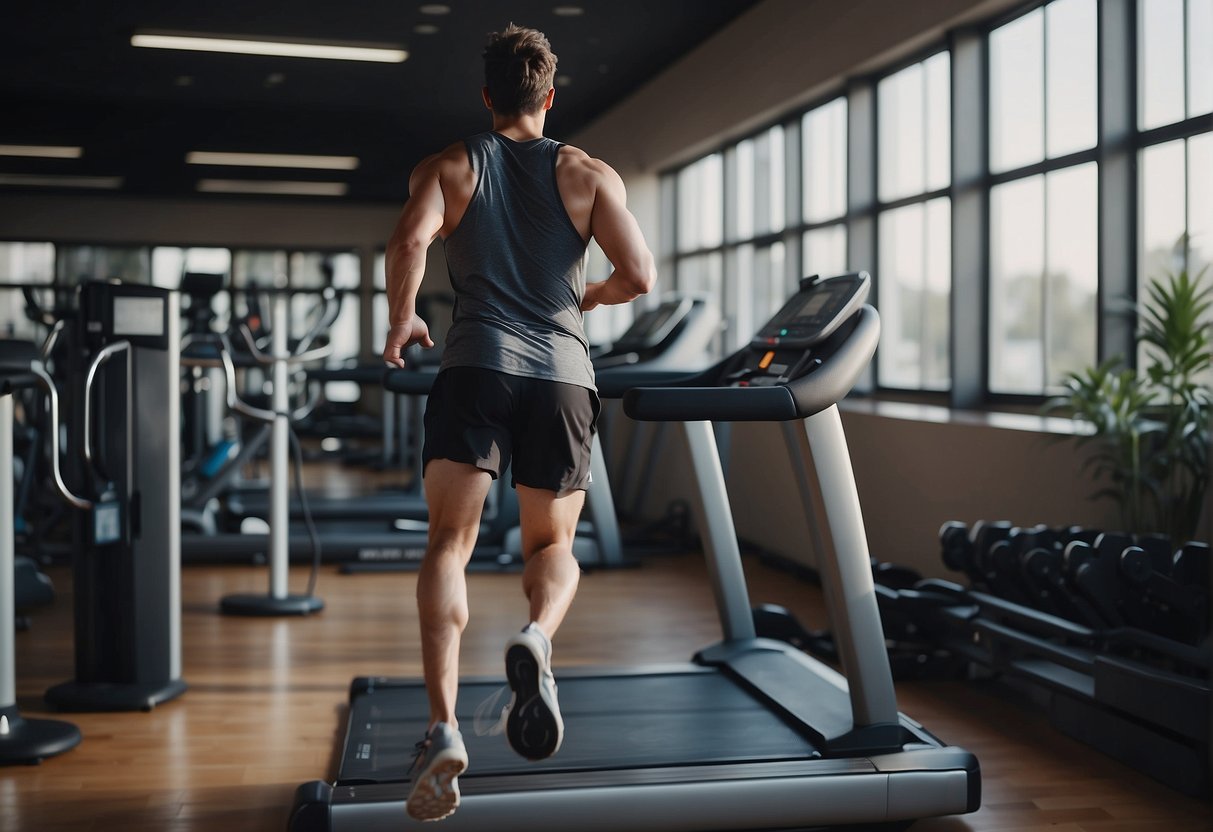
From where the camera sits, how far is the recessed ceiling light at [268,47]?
773cm

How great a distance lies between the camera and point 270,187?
14914 mm

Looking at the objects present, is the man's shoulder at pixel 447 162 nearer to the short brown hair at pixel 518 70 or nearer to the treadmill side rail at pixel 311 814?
the short brown hair at pixel 518 70

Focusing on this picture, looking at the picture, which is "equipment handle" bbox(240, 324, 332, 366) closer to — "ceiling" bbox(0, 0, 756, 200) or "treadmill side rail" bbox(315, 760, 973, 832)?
"treadmill side rail" bbox(315, 760, 973, 832)

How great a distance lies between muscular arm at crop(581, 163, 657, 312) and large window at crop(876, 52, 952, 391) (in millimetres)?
3317

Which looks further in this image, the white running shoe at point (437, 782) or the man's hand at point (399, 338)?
the man's hand at point (399, 338)

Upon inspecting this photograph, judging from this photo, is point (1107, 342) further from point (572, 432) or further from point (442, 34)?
point (442, 34)

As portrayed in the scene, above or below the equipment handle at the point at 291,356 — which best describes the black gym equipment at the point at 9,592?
below

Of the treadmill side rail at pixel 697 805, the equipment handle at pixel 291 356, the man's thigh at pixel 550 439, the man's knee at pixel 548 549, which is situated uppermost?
the equipment handle at pixel 291 356

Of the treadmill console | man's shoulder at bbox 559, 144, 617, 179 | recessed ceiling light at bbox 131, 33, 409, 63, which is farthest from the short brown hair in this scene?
recessed ceiling light at bbox 131, 33, 409, 63

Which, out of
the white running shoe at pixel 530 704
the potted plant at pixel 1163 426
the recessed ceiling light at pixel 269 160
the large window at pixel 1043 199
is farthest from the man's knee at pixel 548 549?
the recessed ceiling light at pixel 269 160

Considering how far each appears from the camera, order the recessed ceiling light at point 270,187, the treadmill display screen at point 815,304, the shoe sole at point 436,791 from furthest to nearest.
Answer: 1. the recessed ceiling light at point 270,187
2. the treadmill display screen at point 815,304
3. the shoe sole at point 436,791

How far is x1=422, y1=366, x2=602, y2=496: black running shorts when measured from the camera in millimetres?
2238

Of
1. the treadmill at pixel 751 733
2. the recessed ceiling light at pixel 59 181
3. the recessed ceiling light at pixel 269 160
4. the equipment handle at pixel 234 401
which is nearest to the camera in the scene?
the treadmill at pixel 751 733

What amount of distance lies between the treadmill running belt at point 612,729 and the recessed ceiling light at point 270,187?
12.1 meters
